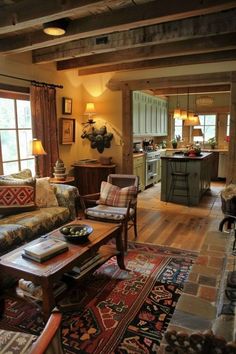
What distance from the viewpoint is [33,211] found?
3477mm

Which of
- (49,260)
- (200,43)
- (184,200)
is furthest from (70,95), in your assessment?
(49,260)

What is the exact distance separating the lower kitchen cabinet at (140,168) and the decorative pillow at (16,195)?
316 centimetres

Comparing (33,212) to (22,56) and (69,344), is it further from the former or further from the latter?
(22,56)

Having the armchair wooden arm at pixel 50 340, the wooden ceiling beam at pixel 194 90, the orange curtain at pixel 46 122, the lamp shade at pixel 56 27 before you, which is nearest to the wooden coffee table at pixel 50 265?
the armchair wooden arm at pixel 50 340

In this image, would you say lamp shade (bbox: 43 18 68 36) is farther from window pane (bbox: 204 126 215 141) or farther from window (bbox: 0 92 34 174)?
window pane (bbox: 204 126 215 141)

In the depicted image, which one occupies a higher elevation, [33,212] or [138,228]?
[33,212]

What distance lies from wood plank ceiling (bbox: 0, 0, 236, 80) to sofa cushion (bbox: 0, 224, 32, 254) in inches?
79.6

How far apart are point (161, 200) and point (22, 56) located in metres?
3.70

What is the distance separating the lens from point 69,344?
196 cm

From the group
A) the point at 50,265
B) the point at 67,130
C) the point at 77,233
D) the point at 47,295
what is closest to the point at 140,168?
the point at 67,130

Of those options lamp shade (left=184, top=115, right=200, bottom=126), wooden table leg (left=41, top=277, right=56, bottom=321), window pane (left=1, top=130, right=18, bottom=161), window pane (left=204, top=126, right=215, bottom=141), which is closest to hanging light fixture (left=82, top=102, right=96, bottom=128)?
window pane (left=1, top=130, right=18, bottom=161)

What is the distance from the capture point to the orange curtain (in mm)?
4441

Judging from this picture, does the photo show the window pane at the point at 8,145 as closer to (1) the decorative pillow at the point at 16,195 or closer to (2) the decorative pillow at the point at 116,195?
(1) the decorative pillow at the point at 16,195

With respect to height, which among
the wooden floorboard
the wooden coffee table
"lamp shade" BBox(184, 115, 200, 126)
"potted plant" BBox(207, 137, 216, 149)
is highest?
"lamp shade" BBox(184, 115, 200, 126)
